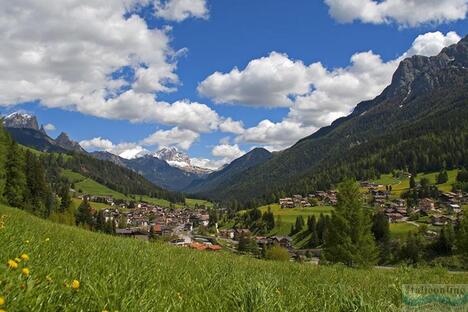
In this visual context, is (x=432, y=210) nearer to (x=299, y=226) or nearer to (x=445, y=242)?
(x=299, y=226)

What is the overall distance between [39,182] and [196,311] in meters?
78.1

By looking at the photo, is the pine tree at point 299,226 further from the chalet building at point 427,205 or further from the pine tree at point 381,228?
the pine tree at point 381,228

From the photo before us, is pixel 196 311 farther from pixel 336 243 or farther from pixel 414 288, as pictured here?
pixel 336 243

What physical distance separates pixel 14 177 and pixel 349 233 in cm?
4769

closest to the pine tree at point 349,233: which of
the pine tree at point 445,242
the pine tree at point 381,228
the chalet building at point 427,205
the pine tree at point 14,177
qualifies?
the pine tree at point 14,177

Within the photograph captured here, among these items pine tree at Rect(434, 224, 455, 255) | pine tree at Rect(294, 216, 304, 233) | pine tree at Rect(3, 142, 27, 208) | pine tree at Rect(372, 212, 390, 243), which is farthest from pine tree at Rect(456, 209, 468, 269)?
pine tree at Rect(294, 216, 304, 233)

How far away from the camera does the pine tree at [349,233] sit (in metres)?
42.8

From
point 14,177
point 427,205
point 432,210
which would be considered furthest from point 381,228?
point 427,205

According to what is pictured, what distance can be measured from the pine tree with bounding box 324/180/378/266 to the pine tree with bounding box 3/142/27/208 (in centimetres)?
4450

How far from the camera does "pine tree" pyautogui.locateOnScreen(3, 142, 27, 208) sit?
58.2 m

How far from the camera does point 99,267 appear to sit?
6316 millimetres

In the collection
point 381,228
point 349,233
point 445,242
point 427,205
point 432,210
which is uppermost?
point 427,205

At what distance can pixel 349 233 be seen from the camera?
4375cm

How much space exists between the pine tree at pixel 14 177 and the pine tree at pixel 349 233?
4450cm
